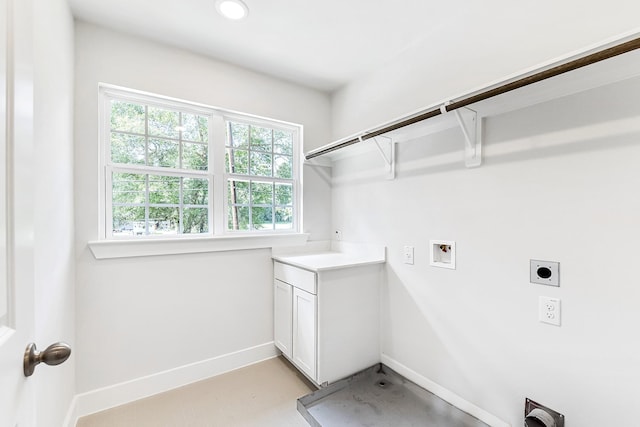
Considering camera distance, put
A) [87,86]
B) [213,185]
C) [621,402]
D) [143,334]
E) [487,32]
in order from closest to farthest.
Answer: [621,402]
[487,32]
[87,86]
[143,334]
[213,185]

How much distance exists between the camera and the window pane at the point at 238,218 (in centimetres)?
240

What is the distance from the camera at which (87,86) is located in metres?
1.81

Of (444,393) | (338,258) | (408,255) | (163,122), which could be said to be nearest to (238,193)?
(163,122)

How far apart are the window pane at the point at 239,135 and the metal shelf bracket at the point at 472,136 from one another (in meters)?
1.75

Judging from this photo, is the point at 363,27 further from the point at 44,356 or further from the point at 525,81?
the point at 44,356

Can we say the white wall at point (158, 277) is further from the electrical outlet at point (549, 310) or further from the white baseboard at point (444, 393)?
the electrical outlet at point (549, 310)

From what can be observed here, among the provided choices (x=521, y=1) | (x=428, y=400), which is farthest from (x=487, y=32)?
(x=428, y=400)

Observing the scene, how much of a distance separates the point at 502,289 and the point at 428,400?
3.08 feet

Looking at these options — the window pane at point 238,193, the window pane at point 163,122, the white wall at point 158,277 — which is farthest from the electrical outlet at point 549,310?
the window pane at point 163,122

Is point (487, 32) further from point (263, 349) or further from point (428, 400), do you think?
point (263, 349)

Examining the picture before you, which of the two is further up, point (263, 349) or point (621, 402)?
point (621, 402)

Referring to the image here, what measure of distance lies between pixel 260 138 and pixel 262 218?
0.75 m

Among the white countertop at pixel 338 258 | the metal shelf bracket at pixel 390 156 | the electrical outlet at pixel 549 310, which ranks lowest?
the electrical outlet at pixel 549 310

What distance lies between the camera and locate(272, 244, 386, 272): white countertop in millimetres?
2040
